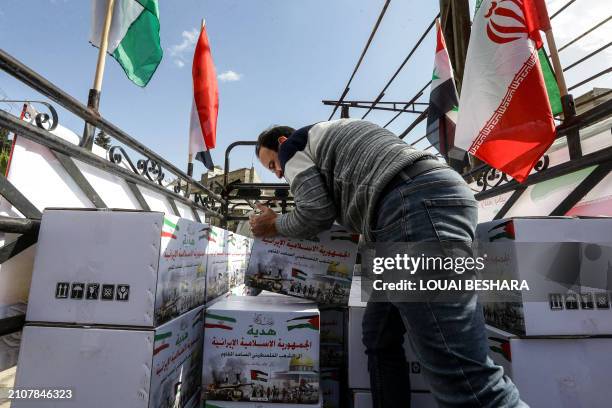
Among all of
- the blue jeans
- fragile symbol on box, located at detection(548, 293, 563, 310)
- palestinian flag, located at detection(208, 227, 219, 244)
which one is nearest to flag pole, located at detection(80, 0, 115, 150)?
palestinian flag, located at detection(208, 227, 219, 244)

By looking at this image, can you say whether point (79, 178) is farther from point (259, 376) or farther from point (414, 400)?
point (414, 400)

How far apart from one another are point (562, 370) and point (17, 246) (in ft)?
6.21

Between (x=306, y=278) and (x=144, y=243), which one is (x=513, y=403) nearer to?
(x=306, y=278)

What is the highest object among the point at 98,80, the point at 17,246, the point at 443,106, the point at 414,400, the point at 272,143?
the point at 443,106

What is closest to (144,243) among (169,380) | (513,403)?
(169,380)

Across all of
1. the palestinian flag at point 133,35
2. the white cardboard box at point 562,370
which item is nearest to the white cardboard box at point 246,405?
the white cardboard box at point 562,370

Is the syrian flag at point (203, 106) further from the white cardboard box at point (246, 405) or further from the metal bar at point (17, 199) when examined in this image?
the white cardboard box at point (246, 405)

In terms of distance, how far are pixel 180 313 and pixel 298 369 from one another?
50cm

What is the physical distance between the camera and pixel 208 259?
161 cm

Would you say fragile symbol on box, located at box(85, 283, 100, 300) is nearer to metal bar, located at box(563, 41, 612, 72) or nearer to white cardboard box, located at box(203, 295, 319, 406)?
white cardboard box, located at box(203, 295, 319, 406)

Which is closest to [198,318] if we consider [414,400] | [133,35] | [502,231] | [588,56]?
[414,400]

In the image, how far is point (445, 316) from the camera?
2.54 ft

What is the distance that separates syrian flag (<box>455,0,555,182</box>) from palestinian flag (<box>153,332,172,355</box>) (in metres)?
1.79

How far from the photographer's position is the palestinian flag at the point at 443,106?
2.77 m
